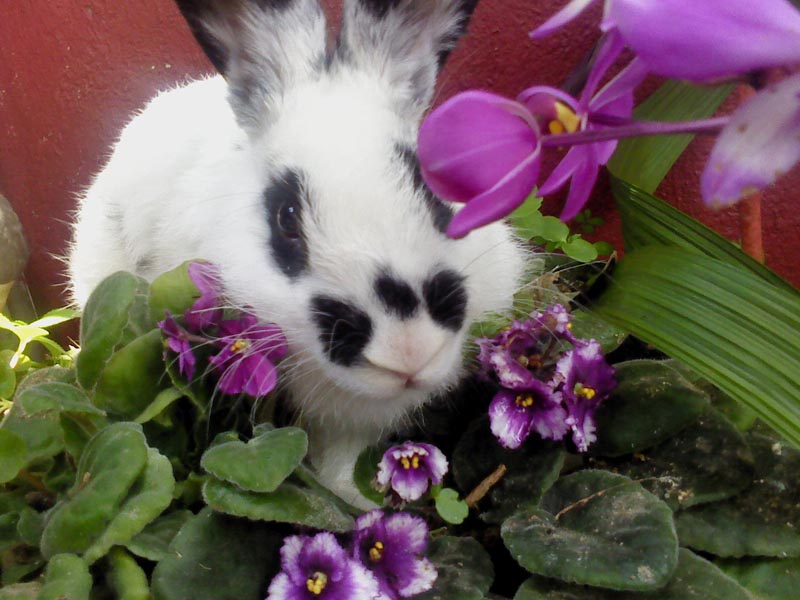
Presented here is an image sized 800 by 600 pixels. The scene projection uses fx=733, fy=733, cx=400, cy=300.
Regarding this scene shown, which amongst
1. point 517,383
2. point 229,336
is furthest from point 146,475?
point 517,383

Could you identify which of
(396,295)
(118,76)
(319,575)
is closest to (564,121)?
(396,295)

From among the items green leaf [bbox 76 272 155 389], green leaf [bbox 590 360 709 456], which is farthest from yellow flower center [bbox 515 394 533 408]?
green leaf [bbox 76 272 155 389]

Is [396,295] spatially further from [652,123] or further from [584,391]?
[652,123]

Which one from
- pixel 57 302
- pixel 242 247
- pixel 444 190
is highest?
pixel 444 190

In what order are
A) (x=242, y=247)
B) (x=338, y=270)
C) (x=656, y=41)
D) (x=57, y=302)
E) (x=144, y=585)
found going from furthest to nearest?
(x=57, y=302), (x=242, y=247), (x=338, y=270), (x=144, y=585), (x=656, y=41)

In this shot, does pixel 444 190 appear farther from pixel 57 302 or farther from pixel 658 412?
pixel 57 302

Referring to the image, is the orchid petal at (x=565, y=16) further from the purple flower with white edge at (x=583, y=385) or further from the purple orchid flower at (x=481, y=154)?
the purple flower with white edge at (x=583, y=385)

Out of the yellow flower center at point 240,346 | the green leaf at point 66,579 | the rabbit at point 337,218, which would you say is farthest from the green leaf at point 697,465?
the green leaf at point 66,579
